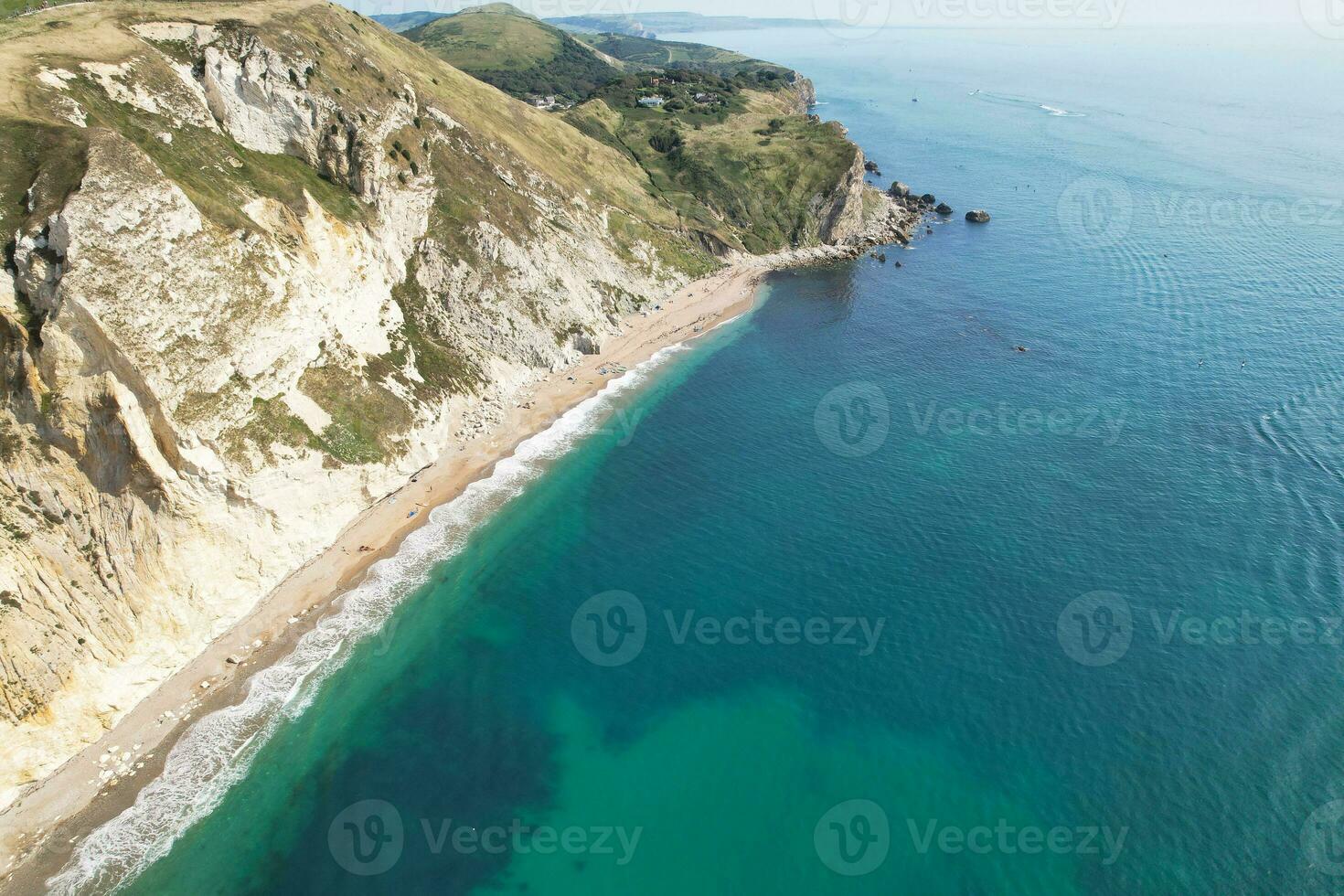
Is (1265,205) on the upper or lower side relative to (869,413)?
upper

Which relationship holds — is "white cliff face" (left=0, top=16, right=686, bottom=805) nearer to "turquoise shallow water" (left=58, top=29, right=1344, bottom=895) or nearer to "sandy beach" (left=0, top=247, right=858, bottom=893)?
"sandy beach" (left=0, top=247, right=858, bottom=893)

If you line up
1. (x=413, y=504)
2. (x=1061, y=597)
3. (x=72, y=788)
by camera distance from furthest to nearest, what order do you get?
(x=413, y=504), (x=1061, y=597), (x=72, y=788)

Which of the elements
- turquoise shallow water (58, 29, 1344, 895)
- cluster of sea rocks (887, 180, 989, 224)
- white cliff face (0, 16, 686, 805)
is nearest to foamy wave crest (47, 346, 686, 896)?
turquoise shallow water (58, 29, 1344, 895)

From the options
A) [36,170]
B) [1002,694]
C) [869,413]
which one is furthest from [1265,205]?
[36,170]

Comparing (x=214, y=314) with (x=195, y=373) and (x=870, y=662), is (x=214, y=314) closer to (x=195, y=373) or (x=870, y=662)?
(x=195, y=373)

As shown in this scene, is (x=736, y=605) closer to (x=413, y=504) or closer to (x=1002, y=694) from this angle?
(x=1002, y=694)

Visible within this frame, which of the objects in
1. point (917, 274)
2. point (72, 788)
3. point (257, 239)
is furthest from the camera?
point (917, 274)

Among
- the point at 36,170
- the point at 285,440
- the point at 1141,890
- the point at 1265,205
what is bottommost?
the point at 1141,890
